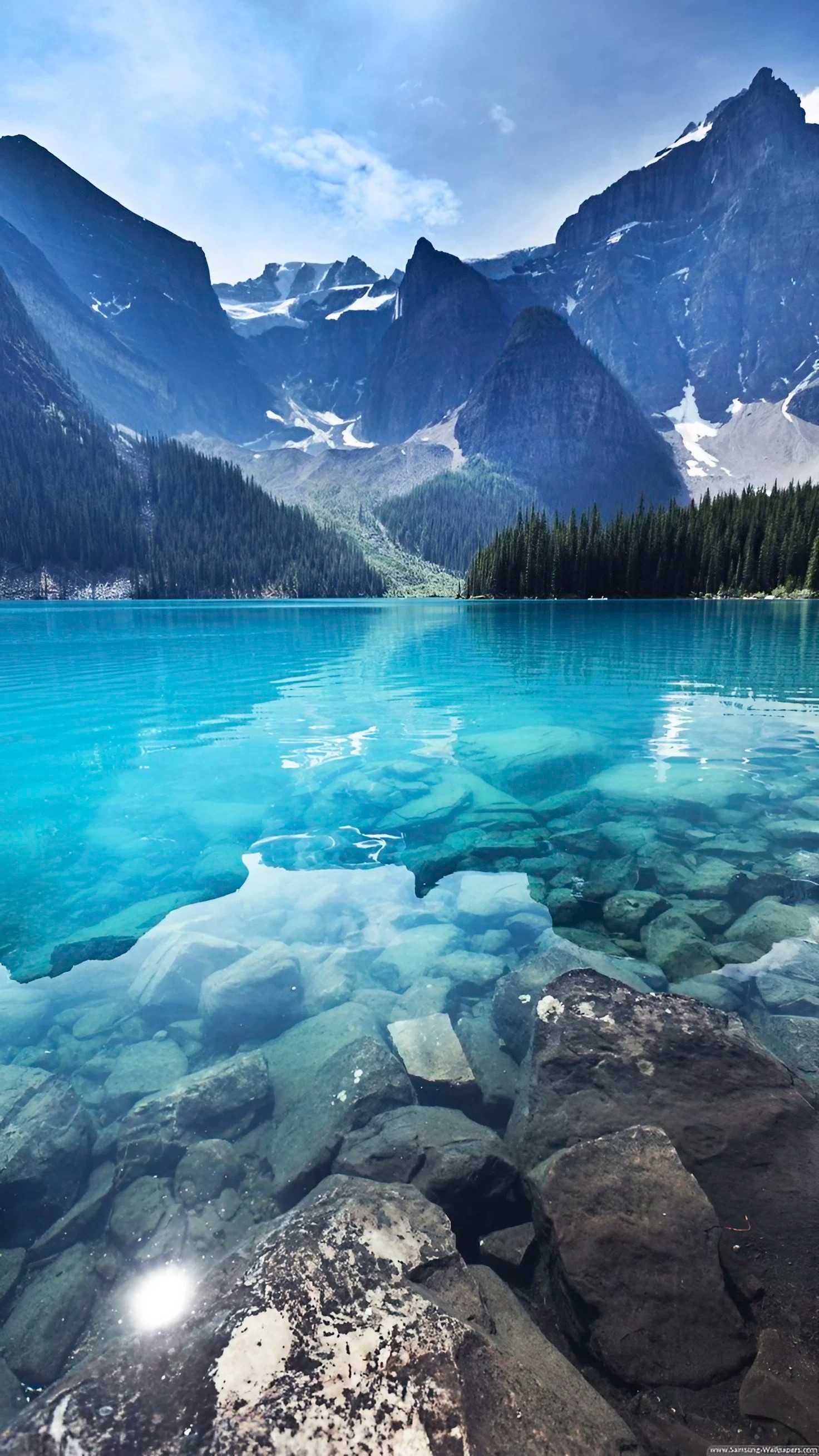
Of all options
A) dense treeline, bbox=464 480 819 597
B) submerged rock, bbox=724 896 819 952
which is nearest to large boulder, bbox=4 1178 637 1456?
submerged rock, bbox=724 896 819 952

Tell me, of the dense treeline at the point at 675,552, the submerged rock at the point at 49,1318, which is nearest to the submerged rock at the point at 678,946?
the submerged rock at the point at 49,1318

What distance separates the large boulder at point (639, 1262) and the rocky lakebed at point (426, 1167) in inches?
0.7

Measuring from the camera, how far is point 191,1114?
633 centimetres

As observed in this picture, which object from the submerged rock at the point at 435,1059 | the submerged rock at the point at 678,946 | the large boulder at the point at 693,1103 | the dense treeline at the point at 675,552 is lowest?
the submerged rock at the point at 435,1059

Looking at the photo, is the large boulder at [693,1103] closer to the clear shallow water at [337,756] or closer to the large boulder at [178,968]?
the large boulder at [178,968]

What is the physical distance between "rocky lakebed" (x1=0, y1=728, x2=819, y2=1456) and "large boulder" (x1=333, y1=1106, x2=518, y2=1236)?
25 mm

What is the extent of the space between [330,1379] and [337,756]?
1540cm

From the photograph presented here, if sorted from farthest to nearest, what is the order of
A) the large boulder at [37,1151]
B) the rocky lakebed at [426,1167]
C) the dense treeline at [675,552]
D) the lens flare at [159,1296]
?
the dense treeline at [675,552], the large boulder at [37,1151], the lens flare at [159,1296], the rocky lakebed at [426,1167]

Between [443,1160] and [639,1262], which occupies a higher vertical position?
[639,1262]

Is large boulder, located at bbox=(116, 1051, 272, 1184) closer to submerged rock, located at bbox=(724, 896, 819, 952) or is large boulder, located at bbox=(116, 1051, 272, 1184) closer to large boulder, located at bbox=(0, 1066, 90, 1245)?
large boulder, located at bbox=(0, 1066, 90, 1245)

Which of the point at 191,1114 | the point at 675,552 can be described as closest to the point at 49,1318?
the point at 191,1114

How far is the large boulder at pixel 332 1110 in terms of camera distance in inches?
229

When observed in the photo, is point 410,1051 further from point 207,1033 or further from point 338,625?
point 338,625

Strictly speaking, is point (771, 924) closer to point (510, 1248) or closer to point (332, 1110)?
point (510, 1248)
